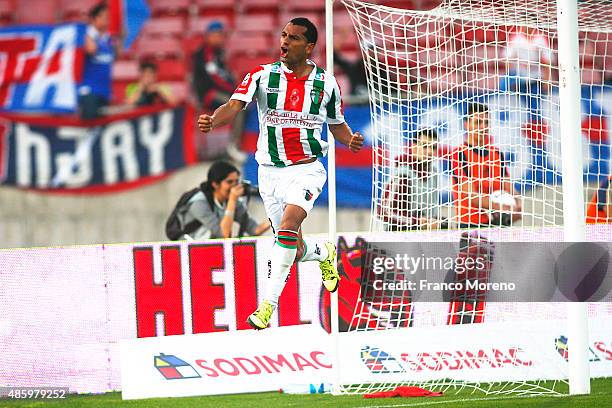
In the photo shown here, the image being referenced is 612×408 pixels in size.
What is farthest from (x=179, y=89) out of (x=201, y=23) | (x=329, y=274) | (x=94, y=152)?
(x=329, y=274)

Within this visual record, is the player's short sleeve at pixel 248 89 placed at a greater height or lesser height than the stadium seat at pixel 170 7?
lesser

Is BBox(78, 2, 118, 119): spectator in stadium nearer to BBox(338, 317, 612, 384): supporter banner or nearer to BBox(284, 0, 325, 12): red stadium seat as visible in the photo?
BBox(284, 0, 325, 12): red stadium seat

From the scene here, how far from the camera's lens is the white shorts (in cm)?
738

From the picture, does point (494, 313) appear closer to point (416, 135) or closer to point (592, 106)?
point (416, 135)

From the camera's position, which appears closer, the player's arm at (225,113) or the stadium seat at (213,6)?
the player's arm at (225,113)

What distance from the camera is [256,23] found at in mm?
15172

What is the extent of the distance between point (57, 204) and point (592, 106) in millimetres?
6140

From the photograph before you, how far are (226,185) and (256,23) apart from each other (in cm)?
547

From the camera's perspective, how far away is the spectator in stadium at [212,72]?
13.3 meters

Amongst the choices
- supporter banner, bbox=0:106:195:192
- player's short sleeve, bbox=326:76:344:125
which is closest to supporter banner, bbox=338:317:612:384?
player's short sleeve, bbox=326:76:344:125

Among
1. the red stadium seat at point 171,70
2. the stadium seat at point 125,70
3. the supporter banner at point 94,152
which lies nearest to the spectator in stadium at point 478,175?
the supporter banner at point 94,152

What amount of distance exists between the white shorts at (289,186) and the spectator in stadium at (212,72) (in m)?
5.61

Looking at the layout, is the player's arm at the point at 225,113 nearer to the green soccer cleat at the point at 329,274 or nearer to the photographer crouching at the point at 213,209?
the green soccer cleat at the point at 329,274

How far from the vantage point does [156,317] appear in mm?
9555
